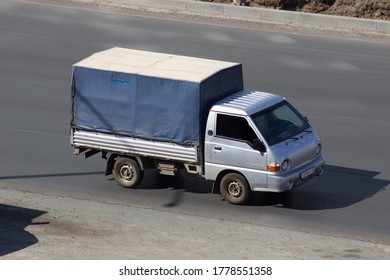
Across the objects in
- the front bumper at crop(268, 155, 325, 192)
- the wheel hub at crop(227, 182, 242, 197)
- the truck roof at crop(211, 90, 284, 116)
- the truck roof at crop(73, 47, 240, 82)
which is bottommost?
the wheel hub at crop(227, 182, 242, 197)

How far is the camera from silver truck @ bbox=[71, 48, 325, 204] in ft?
57.7

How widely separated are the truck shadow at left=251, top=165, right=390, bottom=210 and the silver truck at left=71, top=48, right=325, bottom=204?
1.71ft

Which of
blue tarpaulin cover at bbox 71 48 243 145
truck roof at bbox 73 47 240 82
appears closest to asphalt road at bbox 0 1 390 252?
→ blue tarpaulin cover at bbox 71 48 243 145

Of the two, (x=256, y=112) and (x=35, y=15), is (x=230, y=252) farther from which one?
(x=35, y=15)

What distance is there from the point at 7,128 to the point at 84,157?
2.58m

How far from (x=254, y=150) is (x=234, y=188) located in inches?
32.4

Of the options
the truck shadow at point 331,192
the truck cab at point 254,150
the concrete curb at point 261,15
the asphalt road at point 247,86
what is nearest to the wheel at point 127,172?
the asphalt road at point 247,86

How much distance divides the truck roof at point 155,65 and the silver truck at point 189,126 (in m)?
0.02

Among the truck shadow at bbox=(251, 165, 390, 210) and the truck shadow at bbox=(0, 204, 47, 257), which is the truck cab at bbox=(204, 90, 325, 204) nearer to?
the truck shadow at bbox=(251, 165, 390, 210)

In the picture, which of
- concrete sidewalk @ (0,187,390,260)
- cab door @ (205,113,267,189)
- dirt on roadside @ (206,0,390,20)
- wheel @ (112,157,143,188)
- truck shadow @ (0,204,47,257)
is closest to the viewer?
concrete sidewalk @ (0,187,390,260)

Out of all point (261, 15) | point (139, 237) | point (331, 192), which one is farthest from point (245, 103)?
point (261, 15)

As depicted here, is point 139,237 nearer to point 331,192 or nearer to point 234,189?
point 234,189

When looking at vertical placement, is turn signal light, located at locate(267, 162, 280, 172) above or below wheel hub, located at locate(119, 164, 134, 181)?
above
